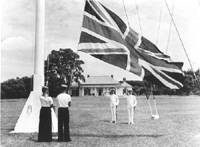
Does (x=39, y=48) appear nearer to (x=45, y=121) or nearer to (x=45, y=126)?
(x=45, y=121)

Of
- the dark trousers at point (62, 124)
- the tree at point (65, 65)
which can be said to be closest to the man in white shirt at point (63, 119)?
the dark trousers at point (62, 124)

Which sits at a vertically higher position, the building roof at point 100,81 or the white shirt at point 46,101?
the building roof at point 100,81

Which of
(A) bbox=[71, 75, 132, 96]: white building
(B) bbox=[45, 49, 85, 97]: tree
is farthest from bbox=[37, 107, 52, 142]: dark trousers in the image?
(A) bbox=[71, 75, 132, 96]: white building

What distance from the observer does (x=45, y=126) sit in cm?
1125

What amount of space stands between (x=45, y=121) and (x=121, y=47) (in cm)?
315

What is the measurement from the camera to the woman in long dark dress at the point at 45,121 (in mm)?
11203

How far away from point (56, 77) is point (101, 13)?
73.7 meters

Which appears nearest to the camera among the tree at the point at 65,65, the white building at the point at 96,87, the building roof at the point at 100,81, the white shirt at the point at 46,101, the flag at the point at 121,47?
the flag at the point at 121,47

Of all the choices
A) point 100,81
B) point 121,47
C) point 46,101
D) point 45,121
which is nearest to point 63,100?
point 46,101

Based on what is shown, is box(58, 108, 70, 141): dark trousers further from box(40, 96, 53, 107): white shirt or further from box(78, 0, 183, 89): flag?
box(78, 0, 183, 89): flag

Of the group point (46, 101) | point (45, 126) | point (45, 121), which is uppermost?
point (46, 101)

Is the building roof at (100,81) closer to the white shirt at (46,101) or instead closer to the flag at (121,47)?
the white shirt at (46,101)

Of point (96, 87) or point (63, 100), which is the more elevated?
point (96, 87)

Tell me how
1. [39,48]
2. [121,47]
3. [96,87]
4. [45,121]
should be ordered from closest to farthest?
[121,47], [45,121], [39,48], [96,87]
